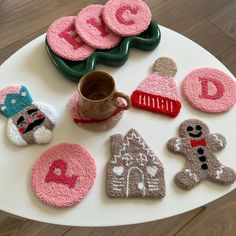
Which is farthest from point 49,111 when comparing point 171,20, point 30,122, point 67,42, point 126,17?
point 171,20

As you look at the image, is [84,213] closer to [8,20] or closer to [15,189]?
[15,189]

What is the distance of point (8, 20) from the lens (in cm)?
133

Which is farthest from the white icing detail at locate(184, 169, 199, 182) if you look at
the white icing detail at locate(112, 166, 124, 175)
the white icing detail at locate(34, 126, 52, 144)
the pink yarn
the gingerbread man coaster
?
the pink yarn

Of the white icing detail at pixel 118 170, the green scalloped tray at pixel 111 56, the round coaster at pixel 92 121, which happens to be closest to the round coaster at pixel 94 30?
the green scalloped tray at pixel 111 56

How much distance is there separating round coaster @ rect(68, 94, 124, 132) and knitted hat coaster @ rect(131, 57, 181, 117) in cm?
5

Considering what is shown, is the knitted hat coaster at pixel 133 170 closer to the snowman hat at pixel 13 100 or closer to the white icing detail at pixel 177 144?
the white icing detail at pixel 177 144

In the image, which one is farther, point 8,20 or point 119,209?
point 8,20

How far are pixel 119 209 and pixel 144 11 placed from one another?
1.48 feet

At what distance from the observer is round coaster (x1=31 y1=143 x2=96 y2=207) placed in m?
0.60

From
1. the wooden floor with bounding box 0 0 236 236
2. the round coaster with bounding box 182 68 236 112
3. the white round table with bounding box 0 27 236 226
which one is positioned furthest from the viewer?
the wooden floor with bounding box 0 0 236 236

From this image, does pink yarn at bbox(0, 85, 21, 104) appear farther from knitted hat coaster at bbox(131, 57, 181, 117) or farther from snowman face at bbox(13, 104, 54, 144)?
knitted hat coaster at bbox(131, 57, 181, 117)

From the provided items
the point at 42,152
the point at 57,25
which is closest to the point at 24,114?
the point at 42,152

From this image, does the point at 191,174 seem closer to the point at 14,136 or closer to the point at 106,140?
the point at 106,140

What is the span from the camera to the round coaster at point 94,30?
2.43 feet
